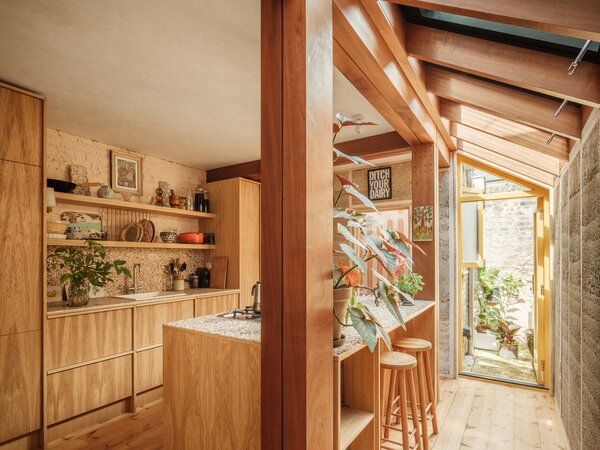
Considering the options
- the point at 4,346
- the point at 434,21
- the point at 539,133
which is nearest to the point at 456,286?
the point at 539,133

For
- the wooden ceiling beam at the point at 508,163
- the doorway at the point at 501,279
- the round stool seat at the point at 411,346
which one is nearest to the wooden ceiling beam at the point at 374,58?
the wooden ceiling beam at the point at 508,163

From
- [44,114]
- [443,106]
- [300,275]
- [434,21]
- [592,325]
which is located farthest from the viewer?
[443,106]

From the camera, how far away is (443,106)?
2.92 m

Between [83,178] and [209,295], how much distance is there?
1.75m

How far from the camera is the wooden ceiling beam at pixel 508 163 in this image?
3.27 meters

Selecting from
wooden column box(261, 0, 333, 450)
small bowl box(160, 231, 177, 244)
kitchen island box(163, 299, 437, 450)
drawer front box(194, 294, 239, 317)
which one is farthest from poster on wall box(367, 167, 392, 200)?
wooden column box(261, 0, 333, 450)

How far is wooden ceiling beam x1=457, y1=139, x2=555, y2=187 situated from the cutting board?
3136 millimetres

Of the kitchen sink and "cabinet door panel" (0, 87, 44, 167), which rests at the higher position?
"cabinet door panel" (0, 87, 44, 167)

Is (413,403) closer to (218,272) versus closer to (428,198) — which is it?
(428,198)

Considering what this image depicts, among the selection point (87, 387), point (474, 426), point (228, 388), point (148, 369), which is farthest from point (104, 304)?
point (474, 426)

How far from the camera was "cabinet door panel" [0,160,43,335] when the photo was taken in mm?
2334

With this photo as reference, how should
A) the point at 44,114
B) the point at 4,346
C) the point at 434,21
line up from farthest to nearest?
the point at 44,114 < the point at 4,346 < the point at 434,21

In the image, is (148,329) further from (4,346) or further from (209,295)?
(4,346)

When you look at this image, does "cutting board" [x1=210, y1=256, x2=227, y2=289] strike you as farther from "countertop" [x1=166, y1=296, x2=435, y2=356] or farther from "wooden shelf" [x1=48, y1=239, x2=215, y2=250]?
"countertop" [x1=166, y1=296, x2=435, y2=356]
